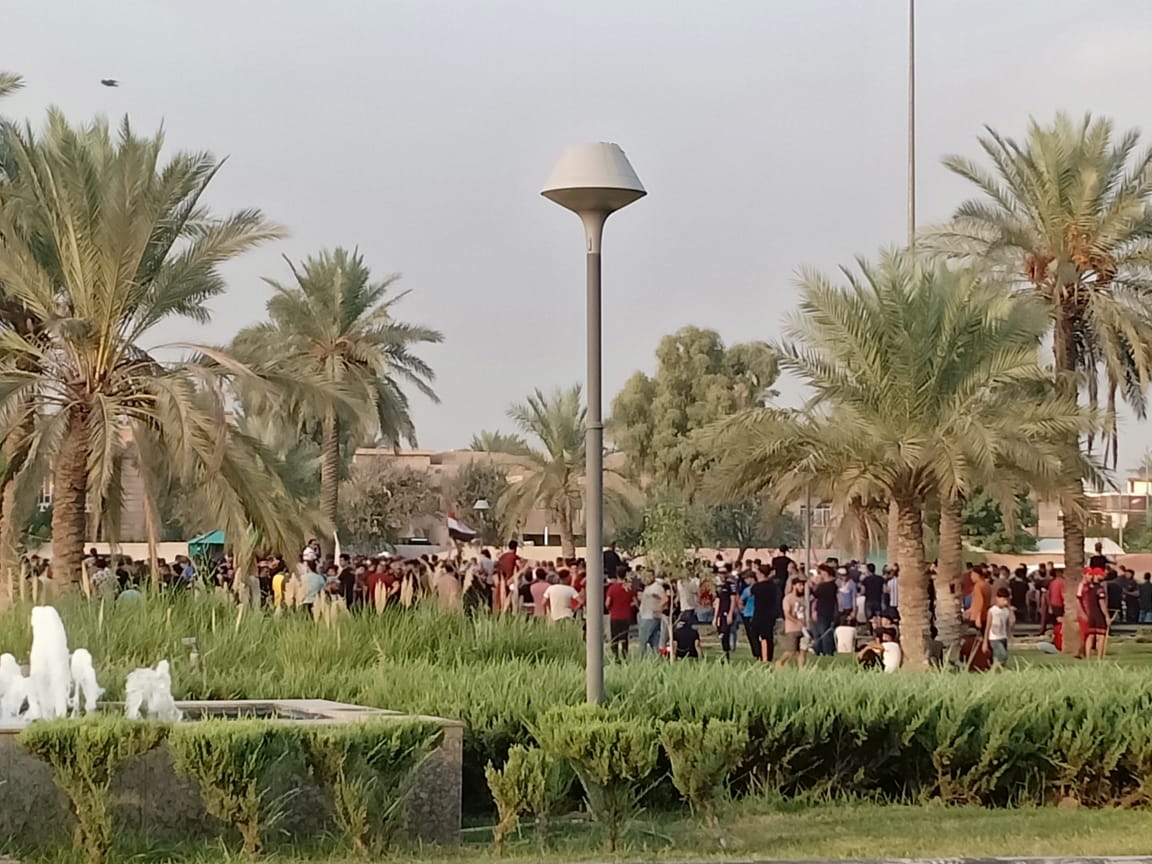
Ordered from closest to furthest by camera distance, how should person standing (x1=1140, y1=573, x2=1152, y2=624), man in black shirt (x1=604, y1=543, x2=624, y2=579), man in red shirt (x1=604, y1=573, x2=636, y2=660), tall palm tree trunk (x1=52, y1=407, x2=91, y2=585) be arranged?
1. tall palm tree trunk (x1=52, y1=407, x2=91, y2=585)
2. man in red shirt (x1=604, y1=573, x2=636, y2=660)
3. man in black shirt (x1=604, y1=543, x2=624, y2=579)
4. person standing (x1=1140, y1=573, x2=1152, y2=624)

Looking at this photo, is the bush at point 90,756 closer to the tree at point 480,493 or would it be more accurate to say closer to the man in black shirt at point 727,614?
the man in black shirt at point 727,614

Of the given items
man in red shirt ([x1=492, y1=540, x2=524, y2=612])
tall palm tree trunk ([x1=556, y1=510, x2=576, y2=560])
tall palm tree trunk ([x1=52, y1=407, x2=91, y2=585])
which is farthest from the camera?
tall palm tree trunk ([x1=556, y1=510, x2=576, y2=560])

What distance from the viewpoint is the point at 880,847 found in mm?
8758

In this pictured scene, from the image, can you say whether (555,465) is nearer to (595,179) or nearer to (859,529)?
(859,529)

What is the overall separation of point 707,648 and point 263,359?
8.59 meters

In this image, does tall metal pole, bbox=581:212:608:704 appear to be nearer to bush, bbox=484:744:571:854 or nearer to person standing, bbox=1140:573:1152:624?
bush, bbox=484:744:571:854

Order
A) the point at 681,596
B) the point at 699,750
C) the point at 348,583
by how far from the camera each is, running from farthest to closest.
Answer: the point at 348,583 → the point at 681,596 → the point at 699,750

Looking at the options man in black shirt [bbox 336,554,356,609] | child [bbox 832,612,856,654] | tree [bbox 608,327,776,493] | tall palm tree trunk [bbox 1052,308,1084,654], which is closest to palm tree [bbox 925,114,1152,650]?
tall palm tree trunk [bbox 1052,308,1084,654]

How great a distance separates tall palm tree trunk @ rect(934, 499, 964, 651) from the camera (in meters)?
22.5

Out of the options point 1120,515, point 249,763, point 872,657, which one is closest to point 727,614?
point 872,657

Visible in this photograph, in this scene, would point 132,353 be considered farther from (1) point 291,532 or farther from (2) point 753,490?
(2) point 753,490

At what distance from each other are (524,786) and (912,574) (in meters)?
12.5

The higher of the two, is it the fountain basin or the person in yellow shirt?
the person in yellow shirt

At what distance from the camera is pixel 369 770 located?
8.07 metres
